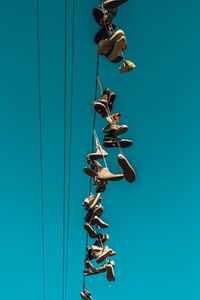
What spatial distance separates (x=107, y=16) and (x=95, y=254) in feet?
2.41

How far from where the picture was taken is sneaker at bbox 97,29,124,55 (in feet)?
1.93

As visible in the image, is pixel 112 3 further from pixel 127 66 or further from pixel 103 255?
pixel 103 255

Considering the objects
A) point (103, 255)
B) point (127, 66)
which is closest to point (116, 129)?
point (127, 66)

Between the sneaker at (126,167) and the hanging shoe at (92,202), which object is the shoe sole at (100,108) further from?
the hanging shoe at (92,202)

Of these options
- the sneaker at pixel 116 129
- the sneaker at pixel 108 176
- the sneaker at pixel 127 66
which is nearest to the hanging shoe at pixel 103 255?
the sneaker at pixel 108 176

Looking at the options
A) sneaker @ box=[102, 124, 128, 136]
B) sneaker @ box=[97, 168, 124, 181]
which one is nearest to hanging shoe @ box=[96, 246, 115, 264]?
sneaker @ box=[97, 168, 124, 181]

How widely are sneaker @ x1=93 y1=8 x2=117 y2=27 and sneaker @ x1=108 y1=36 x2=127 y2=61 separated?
0.28 feet

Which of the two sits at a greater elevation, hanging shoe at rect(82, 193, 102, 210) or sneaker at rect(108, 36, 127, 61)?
sneaker at rect(108, 36, 127, 61)

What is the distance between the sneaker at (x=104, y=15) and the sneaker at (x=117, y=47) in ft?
0.28

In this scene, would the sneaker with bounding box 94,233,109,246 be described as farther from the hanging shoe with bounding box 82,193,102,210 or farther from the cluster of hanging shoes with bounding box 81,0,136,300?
the hanging shoe with bounding box 82,193,102,210

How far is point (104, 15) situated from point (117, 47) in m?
0.11
